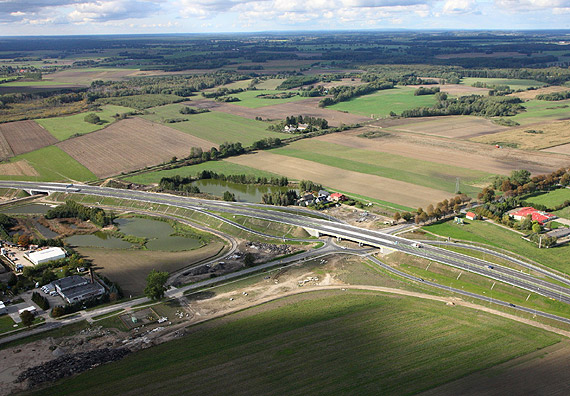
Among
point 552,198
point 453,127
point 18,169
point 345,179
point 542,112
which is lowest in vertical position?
point 552,198

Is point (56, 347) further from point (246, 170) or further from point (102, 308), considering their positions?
point (246, 170)

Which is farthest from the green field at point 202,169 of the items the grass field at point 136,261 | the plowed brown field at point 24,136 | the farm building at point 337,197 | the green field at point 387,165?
the plowed brown field at point 24,136

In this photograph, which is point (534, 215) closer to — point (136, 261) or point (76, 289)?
point (136, 261)

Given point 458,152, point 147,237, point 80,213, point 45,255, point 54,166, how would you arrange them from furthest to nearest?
point 458,152
point 54,166
point 80,213
point 147,237
point 45,255

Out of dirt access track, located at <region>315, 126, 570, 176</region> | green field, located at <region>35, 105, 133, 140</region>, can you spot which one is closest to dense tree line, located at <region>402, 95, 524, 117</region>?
dirt access track, located at <region>315, 126, 570, 176</region>

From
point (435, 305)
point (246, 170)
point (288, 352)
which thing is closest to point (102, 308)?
point (288, 352)

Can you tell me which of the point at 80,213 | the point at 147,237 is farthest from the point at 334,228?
the point at 80,213
